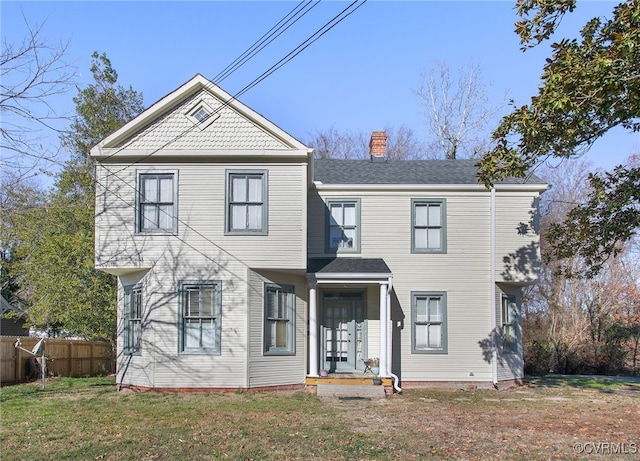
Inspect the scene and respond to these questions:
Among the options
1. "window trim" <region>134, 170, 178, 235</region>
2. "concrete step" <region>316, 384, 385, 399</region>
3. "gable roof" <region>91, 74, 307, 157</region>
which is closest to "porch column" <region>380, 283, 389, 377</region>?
"concrete step" <region>316, 384, 385, 399</region>

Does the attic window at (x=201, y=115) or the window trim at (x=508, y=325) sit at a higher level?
the attic window at (x=201, y=115)

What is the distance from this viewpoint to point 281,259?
15.2 metres

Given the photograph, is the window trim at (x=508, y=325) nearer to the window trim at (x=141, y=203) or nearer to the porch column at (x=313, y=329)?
the porch column at (x=313, y=329)

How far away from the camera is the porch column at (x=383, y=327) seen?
15.8 m

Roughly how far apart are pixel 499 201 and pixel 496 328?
137 inches

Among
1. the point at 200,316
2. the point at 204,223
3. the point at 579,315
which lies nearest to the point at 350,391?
the point at 200,316

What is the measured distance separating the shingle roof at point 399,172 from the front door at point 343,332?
3269mm

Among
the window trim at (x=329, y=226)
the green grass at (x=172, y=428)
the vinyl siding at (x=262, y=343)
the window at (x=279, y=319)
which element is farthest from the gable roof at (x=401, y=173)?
the green grass at (x=172, y=428)

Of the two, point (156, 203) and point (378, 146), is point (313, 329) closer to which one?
point (156, 203)

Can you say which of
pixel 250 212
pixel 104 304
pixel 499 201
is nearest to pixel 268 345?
pixel 250 212

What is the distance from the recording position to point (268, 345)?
15453 mm

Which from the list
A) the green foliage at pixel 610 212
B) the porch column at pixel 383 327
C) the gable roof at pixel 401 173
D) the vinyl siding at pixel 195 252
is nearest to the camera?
the green foliage at pixel 610 212

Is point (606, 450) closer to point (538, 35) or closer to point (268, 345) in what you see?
point (538, 35)

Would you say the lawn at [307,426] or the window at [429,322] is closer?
the lawn at [307,426]
